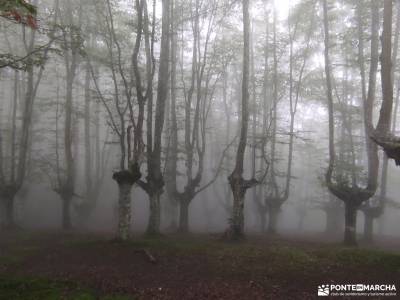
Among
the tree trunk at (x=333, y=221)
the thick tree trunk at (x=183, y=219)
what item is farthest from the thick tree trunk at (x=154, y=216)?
A: the tree trunk at (x=333, y=221)

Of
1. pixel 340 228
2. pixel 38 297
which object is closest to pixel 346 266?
pixel 38 297

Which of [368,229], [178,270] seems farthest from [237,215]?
[368,229]

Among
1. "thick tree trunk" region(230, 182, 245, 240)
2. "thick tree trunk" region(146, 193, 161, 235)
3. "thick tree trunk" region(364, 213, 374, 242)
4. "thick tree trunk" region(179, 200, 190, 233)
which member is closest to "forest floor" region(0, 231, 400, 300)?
"thick tree trunk" region(230, 182, 245, 240)

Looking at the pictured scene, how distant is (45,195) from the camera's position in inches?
1256

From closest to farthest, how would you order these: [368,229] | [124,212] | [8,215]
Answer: [124,212] → [8,215] → [368,229]

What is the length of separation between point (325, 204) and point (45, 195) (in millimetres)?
25760

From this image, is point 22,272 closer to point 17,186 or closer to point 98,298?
point 98,298

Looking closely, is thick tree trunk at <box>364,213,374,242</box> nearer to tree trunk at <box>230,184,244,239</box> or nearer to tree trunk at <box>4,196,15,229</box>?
tree trunk at <box>230,184,244,239</box>

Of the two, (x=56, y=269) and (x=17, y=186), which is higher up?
(x=17, y=186)

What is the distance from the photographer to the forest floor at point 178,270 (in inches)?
324

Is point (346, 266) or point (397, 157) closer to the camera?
point (397, 157)

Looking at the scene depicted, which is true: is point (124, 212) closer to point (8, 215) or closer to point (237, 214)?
point (237, 214)

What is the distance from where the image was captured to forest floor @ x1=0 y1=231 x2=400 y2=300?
8.24 m

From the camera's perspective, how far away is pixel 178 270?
33.0ft
